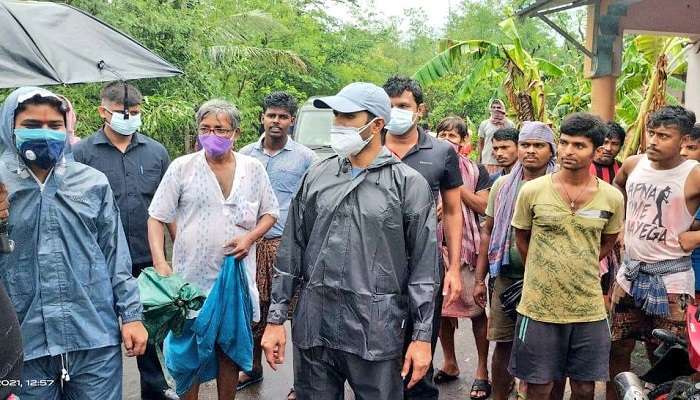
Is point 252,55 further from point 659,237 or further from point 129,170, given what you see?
point 659,237

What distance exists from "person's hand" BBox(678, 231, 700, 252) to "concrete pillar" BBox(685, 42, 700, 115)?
6.40m

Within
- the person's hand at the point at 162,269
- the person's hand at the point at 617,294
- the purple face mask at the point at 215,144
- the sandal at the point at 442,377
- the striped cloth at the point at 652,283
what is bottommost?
the sandal at the point at 442,377

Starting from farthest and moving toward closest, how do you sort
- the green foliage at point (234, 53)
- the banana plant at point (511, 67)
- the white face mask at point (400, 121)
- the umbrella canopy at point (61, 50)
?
the banana plant at point (511, 67) < the green foliage at point (234, 53) < the white face mask at point (400, 121) < the umbrella canopy at point (61, 50)

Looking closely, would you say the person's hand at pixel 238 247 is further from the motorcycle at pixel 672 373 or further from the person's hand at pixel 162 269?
the motorcycle at pixel 672 373

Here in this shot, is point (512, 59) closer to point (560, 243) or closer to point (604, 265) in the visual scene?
point (604, 265)

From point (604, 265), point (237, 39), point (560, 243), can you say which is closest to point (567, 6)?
point (604, 265)

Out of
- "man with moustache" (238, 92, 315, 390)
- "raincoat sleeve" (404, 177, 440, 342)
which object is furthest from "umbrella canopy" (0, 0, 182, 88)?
"raincoat sleeve" (404, 177, 440, 342)

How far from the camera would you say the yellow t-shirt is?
3.58 meters

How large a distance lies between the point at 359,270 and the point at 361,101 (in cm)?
80

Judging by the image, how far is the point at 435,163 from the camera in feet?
13.4

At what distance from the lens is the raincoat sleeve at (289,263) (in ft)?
10.3

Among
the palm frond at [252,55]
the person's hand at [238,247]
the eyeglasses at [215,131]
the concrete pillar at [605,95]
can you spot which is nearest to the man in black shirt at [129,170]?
the eyeglasses at [215,131]

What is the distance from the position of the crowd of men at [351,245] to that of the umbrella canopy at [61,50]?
53cm

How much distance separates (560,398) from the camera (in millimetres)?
3969
